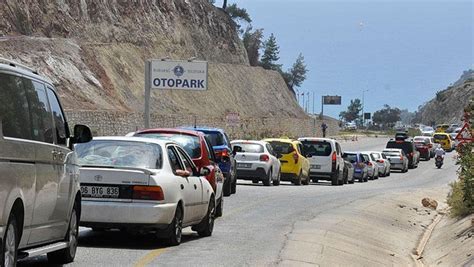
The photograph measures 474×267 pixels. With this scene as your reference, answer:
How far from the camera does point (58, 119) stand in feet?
36.6

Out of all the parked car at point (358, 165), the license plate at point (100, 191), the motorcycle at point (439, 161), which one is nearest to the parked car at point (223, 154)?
the license plate at point (100, 191)

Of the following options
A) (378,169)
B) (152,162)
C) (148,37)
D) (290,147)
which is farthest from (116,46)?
(152,162)

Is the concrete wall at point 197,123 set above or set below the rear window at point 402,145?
above

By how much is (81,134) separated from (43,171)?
1.85 metres

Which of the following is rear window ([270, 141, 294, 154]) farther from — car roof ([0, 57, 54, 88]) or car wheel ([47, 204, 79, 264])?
car roof ([0, 57, 54, 88])

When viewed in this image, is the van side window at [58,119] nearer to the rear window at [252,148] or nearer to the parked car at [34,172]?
the parked car at [34,172]

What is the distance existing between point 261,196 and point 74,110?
31.1 m

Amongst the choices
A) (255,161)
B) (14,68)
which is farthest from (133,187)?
(255,161)

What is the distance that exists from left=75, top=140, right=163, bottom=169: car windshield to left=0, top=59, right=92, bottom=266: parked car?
81.7 inches

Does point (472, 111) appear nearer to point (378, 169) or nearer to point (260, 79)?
point (378, 169)

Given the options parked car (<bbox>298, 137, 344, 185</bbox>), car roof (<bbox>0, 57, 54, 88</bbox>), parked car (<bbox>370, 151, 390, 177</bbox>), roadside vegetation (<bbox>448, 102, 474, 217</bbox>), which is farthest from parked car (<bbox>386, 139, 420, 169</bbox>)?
car roof (<bbox>0, 57, 54, 88</bbox>)

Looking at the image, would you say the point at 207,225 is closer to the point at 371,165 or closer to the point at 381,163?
the point at 371,165

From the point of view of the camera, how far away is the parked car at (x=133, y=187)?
1328 cm

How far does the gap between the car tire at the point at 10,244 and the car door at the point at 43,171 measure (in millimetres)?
583
